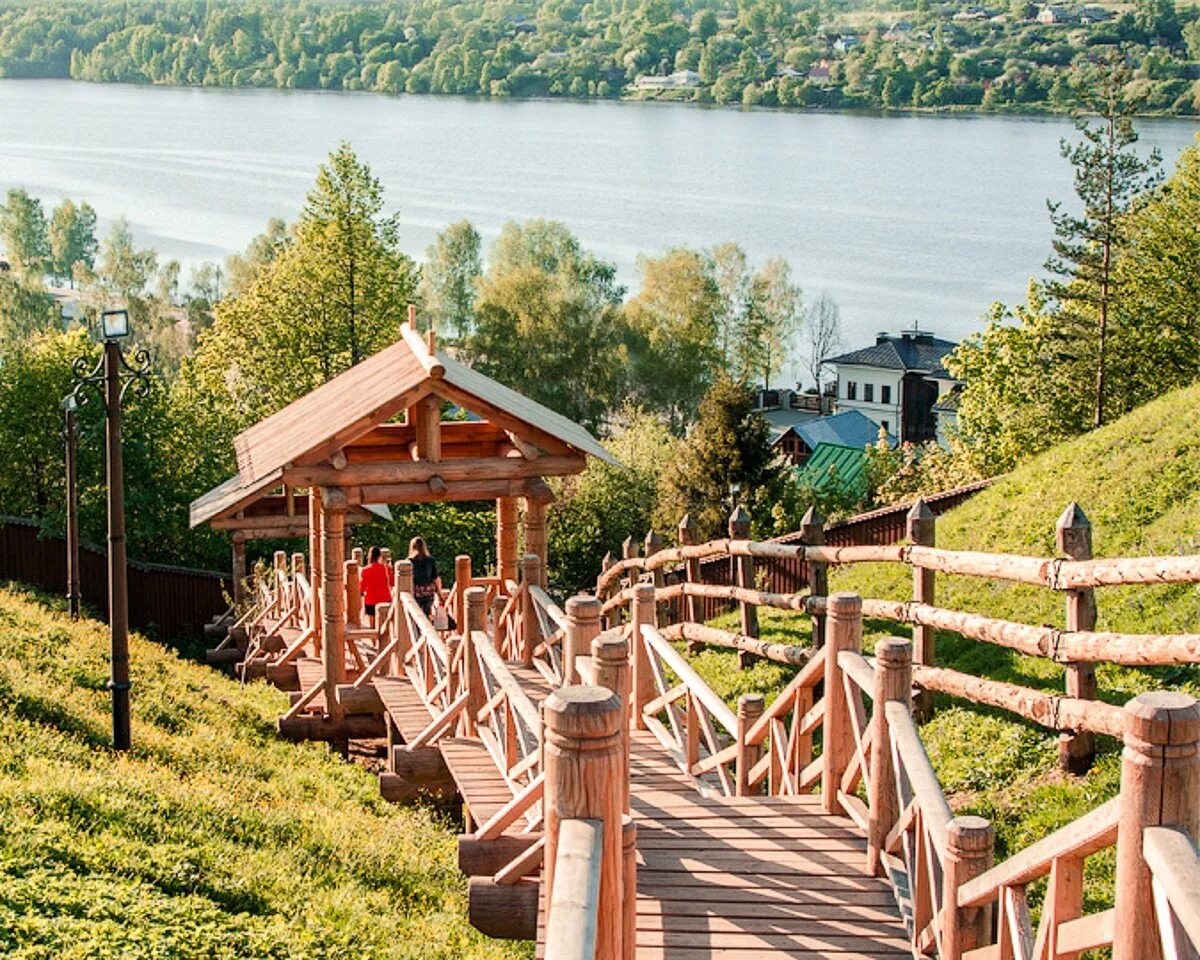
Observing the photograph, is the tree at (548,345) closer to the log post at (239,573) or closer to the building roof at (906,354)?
the building roof at (906,354)

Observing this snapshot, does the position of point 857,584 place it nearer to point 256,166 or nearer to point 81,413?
point 81,413

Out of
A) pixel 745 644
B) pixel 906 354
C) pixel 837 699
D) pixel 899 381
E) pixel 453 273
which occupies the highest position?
pixel 837 699

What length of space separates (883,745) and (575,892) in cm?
297

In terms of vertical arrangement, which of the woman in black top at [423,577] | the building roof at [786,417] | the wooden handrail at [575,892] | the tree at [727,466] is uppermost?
the wooden handrail at [575,892]

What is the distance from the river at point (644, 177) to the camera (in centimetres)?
8475

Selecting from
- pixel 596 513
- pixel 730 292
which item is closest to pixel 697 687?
pixel 596 513

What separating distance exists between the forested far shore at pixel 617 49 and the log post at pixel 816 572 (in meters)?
129

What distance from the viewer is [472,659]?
9.32 meters

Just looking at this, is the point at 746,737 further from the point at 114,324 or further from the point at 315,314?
the point at 315,314

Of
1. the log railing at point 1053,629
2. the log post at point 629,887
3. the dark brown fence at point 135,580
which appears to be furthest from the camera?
the dark brown fence at point 135,580

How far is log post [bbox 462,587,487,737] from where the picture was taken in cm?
932

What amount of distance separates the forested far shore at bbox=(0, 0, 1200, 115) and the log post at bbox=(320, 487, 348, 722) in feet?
426

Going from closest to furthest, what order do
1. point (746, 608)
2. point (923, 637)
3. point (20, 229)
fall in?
point (923, 637)
point (746, 608)
point (20, 229)

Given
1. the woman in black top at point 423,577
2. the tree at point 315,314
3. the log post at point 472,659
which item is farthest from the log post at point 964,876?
the tree at point 315,314
